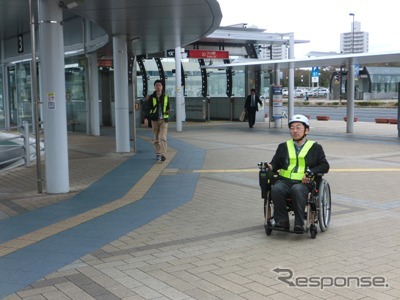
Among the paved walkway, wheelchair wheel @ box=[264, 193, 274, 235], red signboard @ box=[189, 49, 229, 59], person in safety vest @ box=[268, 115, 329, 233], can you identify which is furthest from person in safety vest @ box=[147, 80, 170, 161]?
red signboard @ box=[189, 49, 229, 59]

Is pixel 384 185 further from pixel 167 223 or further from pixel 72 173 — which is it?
pixel 72 173

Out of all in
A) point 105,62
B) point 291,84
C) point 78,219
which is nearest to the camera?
point 78,219

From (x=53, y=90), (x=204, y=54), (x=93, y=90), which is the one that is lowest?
(x=53, y=90)

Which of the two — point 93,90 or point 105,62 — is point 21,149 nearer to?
point 93,90

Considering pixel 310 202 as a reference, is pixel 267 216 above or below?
below

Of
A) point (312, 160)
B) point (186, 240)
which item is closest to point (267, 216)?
point (312, 160)

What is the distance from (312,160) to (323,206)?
0.57 metres

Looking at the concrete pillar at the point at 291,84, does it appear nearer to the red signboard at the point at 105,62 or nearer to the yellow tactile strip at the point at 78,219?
the red signboard at the point at 105,62

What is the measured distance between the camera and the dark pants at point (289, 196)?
5453 mm

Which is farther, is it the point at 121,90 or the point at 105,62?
the point at 105,62

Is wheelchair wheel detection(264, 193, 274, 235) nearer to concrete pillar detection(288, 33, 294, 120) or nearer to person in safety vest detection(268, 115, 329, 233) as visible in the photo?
person in safety vest detection(268, 115, 329, 233)

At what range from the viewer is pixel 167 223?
636 cm

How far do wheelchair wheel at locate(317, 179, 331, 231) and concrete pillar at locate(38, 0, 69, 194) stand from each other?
174 inches

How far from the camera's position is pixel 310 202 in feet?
18.1
